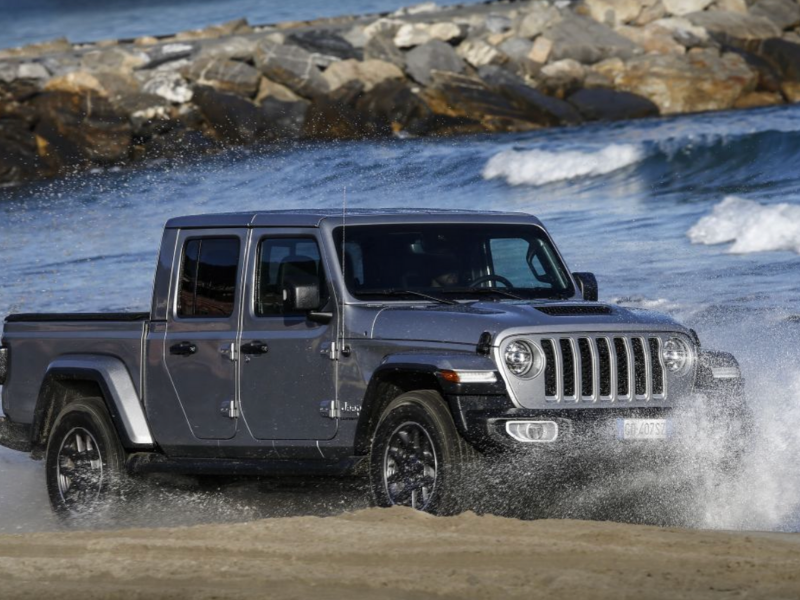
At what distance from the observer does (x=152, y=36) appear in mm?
61531

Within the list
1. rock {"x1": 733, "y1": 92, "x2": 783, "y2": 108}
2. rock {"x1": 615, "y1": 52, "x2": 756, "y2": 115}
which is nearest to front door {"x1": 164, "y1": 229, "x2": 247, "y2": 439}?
rock {"x1": 615, "y1": 52, "x2": 756, "y2": 115}

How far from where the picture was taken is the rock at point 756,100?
43.0m

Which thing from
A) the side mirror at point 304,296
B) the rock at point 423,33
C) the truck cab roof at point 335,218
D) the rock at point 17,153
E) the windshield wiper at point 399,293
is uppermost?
the truck cab roof at point 335,218

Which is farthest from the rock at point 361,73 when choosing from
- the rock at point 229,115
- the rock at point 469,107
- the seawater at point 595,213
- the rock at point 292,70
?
the seawater at point 595,213

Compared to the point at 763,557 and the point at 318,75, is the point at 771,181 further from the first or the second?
the point at 763,557

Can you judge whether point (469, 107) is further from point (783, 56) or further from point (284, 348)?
point (284, 348)

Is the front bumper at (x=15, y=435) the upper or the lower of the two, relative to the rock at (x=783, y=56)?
upper

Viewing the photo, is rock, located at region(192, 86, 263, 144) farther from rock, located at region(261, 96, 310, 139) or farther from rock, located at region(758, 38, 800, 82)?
rock, located at region(758, 38, 800, 82)

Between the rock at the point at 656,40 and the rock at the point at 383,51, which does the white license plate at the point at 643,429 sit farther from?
the rock at the point at 656,40

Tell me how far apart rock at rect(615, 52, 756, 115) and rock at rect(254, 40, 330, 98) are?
7.82 meters

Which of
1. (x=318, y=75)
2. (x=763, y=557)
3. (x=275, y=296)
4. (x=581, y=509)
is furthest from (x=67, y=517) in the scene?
(x=318, y=75)

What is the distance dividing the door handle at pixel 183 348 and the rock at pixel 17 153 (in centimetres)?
2939

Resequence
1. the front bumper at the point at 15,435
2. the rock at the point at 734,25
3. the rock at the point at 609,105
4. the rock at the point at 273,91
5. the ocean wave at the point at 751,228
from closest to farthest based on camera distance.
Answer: the front bumper at the point at 15,435 < the ocean wave at the point at 751,228 < the rock at the point at 609,105 < the rock at the point at 273,91 < the rock at the point at 734,25

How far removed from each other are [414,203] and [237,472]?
20051 millimetres
